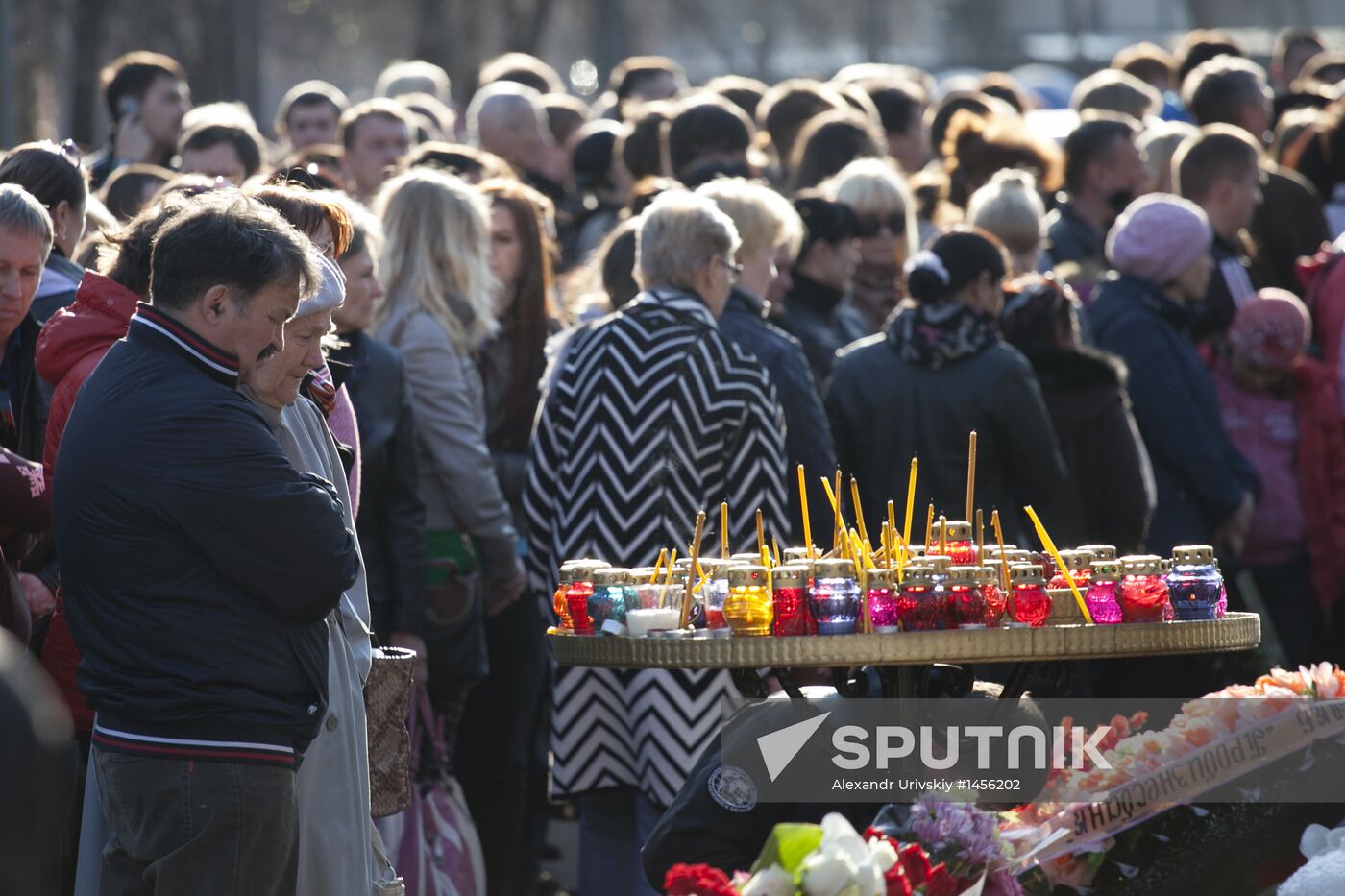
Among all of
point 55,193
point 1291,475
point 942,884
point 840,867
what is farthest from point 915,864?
point 1291,475

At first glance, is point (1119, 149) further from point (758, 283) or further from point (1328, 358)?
point (758, 283)

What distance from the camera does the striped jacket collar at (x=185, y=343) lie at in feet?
11.1

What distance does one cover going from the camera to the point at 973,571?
3.36 meters

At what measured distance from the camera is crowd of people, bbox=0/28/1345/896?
335cm

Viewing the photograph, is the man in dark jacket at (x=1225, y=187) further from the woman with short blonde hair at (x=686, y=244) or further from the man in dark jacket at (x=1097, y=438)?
the woman with short blonde hair at (x=686, y=244)

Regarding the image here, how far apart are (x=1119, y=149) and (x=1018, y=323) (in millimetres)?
2096

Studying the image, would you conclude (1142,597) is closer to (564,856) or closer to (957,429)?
(957,429)

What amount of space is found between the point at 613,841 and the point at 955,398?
1.59m

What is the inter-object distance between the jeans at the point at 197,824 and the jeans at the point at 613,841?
76.7 inches

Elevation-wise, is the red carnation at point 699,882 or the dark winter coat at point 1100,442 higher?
the red carnation at point 699,882

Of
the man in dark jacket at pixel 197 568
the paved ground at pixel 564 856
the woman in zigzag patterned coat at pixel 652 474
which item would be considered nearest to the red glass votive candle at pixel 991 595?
the man in dark jacket at pixel 197 568

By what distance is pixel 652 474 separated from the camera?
5.20m

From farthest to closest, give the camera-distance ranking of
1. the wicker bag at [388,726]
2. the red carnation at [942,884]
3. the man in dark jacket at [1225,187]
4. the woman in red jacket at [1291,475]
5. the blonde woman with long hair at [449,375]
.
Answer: the man in dark jacket at [1225,187] → the woman in red jacket at [1291,475] → the blonde woman with long hair at [449,375] → the wicker bag at [388,726] → the red carnation at [942,884]

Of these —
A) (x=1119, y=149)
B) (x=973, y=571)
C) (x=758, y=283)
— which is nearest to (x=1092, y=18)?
(x=1119, y=149)
